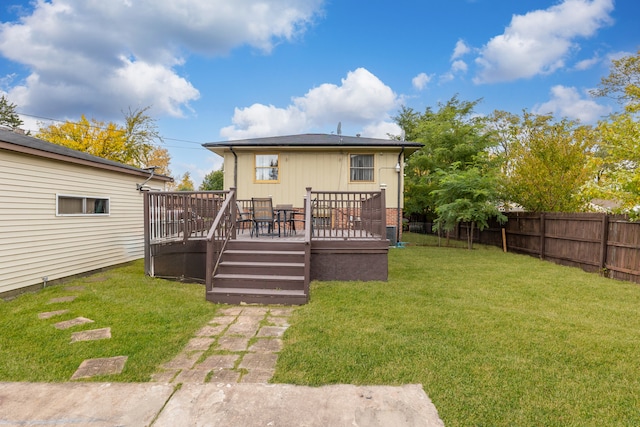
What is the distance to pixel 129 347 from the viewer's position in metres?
3.19

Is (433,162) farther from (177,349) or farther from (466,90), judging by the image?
(177,349)

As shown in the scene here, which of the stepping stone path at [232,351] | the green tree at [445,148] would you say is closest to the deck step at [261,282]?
the stepping stone path at [232,351]

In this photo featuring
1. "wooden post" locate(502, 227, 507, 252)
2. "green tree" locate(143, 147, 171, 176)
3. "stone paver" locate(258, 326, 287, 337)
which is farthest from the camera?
A: "green tree" locate(143, 147, 171, 176)

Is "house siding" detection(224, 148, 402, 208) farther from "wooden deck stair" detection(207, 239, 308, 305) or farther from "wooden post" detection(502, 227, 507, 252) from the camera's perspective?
"wooden deck stair" detection(207, 239, 308, 305)

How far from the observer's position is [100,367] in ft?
9.25

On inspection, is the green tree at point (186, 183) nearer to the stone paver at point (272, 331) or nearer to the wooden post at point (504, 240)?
the wooden post at point (504, 240)

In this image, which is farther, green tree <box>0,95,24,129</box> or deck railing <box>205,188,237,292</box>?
green tree <box>0,95,24,129</box>

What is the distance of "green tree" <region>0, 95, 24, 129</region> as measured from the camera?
2281 centimetres

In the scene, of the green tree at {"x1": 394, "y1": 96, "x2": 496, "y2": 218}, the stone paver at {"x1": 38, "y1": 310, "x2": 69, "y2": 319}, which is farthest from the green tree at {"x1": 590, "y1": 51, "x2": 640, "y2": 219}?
the stone paver at {"x1": 38, "y1": 310, "x2": 69, "y2": 319}

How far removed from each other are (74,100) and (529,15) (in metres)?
22.8

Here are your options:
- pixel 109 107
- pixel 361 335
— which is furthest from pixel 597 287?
pixel 109 107

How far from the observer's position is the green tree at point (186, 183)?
122 feet

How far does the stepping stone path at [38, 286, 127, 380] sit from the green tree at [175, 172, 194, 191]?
3449 cm

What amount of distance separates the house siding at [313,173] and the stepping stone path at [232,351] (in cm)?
808
